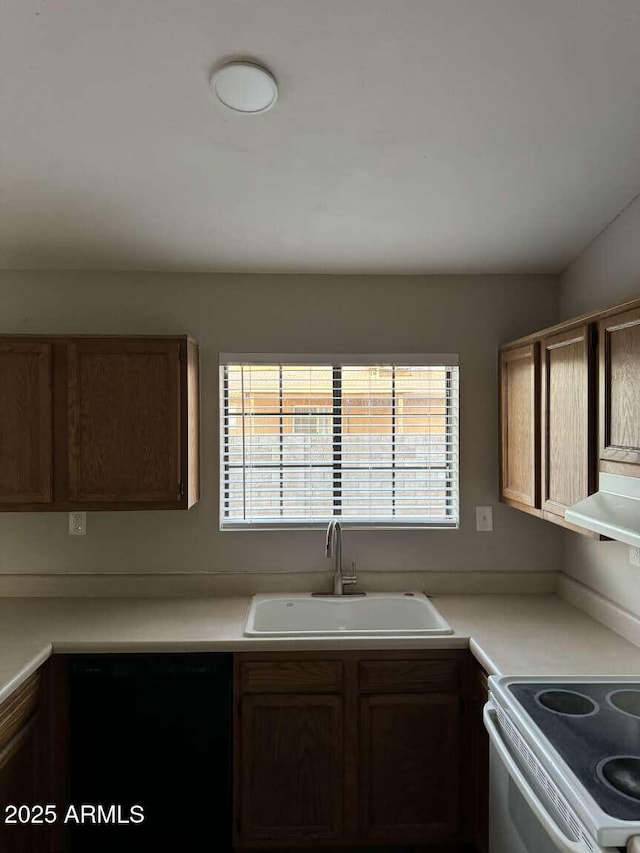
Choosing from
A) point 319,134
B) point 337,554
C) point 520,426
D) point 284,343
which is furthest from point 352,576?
point 319,134

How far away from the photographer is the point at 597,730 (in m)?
1.41

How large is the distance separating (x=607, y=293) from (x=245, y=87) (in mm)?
1571

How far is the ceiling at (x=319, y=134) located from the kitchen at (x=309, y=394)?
1 centimetres

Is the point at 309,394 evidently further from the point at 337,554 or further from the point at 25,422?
the point at 25,422

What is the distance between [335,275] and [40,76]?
1.41 metres

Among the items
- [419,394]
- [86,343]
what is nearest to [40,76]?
[86,343]

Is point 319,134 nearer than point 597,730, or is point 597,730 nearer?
point 597,730

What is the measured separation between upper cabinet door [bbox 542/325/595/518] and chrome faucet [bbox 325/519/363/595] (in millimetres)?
908

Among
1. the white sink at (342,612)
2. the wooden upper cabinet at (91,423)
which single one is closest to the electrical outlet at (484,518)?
the white sink at (342,612)

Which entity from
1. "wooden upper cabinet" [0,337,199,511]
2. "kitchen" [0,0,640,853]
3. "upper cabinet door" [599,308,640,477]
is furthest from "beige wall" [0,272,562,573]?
"upper cabinet door" [599,308,640,477]

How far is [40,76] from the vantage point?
1.49 metres

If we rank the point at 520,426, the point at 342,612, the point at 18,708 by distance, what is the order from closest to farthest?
1. the point at 18,708
2. the point at 520,426
3. the point at 342,612

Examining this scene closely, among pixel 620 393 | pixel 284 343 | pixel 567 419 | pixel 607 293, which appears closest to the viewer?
pixel 620 393

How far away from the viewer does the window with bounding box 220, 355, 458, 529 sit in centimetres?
263
